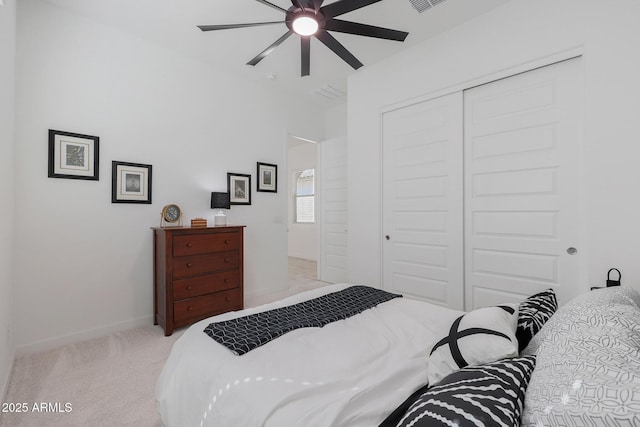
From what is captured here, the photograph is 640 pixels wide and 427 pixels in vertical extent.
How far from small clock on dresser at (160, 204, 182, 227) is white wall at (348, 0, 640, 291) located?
9.70 ft

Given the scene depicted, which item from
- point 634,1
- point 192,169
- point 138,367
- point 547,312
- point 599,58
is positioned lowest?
point 138,367

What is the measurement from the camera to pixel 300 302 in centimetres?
184

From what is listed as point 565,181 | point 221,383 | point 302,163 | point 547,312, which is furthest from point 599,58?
point 302,163

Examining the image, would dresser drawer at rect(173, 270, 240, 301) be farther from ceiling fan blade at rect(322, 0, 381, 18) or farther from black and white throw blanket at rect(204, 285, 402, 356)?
ceiling fan blade at rect(322, 0, 381, 18)

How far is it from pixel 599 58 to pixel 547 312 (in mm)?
2061

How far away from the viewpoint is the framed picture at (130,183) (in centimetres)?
284

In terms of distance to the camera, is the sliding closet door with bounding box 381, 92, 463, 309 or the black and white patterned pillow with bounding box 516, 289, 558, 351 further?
the sliding closet door with bounding box 381, 92, 463, 309

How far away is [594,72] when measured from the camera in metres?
2.16

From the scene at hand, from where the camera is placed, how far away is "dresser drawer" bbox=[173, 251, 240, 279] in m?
2.84

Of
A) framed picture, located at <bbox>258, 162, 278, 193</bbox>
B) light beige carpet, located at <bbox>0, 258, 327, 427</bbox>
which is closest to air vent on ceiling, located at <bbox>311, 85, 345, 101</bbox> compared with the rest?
framed picture, located at <bbox>258, 162, 278, 193</bbox>

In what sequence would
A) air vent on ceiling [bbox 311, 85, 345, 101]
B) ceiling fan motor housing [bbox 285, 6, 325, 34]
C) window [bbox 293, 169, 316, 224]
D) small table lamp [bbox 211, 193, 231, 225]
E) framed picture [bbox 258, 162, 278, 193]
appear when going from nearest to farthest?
ceiling fan motor housing [bbox 285, 6, 325, 34] < small table lamp [bbox 211, 193, 231, 225] < framed picture [bbox 258, 162, 278, 193] < air vent on ceiling [bbox 311, 85, 345, 101] < window [bbox 293, 169, 316, 224]

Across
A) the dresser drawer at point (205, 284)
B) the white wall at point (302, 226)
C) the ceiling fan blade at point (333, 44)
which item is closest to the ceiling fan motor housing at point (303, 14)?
the ceiling fan blade at point (333, 44)

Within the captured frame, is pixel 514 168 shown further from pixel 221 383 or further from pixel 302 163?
pixel 302 163

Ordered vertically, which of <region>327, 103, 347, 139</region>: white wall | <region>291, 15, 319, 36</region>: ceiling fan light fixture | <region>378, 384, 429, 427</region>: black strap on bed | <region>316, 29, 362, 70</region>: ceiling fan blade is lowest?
<region>378, 384, 429, 427</region>: black strap on bed
